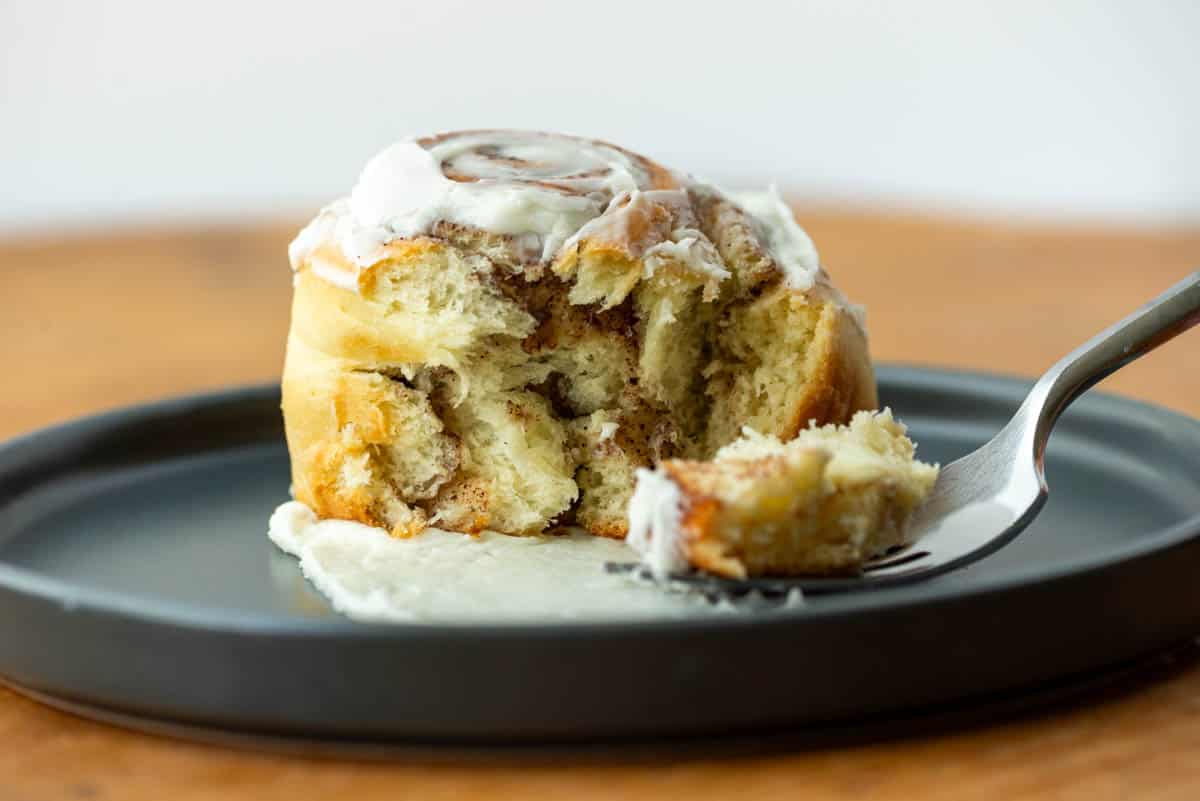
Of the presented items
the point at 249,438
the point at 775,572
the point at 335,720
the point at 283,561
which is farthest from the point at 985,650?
the point at 249,438

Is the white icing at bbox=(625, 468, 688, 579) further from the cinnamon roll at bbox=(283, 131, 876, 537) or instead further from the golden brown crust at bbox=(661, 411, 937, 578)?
the cinnamon roll at bbox=(283, 131, 876, 537)

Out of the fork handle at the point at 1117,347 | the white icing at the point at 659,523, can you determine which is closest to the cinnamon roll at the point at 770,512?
the white icing at the point at 659,523

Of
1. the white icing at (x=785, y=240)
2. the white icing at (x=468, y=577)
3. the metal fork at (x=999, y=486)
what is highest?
the white icing at (x=785, y=240)

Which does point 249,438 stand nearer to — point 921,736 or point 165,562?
point 165,562

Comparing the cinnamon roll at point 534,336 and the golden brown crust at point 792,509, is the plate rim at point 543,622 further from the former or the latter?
the cinnamon roll at point 534,336

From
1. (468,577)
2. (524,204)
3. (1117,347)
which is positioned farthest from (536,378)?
(1117,347)

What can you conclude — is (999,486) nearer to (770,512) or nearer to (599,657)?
(770,512)

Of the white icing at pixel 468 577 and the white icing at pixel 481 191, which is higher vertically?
the white icing at pixel 481 191
